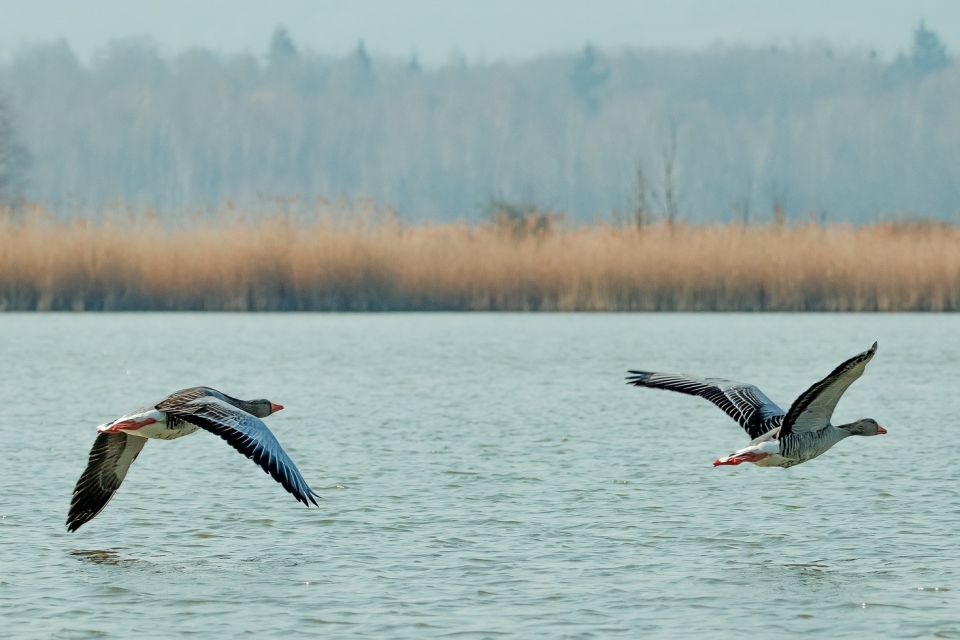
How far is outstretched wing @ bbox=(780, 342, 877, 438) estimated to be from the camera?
8148 millimetres

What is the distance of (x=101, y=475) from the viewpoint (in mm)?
9172

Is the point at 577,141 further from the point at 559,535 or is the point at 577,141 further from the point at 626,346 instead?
the point at 559,535

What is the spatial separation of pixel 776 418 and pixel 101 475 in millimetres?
3593

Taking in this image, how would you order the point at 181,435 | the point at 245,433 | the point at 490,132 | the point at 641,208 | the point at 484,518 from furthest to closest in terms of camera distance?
the point at 490,132 < the point at 641,208 < the point at 484,518 < the point at 181,435 < the point at 245,433

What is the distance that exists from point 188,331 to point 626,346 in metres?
6.81

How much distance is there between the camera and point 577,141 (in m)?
123

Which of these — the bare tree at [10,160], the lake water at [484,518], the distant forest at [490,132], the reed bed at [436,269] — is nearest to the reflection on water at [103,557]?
the lake water at [484,518]

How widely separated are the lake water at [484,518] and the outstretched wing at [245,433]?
1.87 ft

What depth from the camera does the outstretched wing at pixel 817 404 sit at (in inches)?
321

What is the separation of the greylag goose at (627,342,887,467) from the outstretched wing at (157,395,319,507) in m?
2.16

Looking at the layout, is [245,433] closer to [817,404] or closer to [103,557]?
[103,557]

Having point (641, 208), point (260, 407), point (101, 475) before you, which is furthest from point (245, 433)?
point (641, 208)

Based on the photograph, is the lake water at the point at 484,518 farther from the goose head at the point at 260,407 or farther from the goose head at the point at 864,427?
the goose head at the point at 260,407

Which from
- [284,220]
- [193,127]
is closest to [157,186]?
[193,127]
